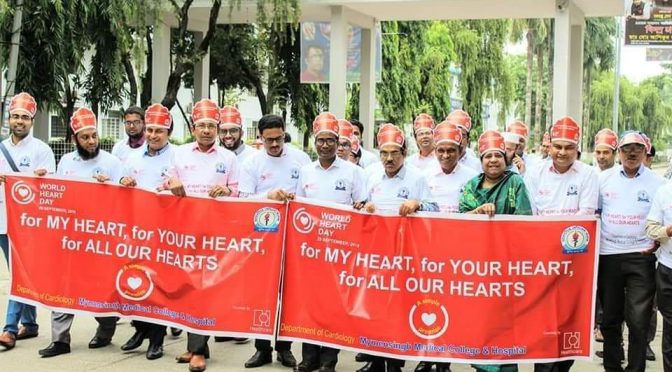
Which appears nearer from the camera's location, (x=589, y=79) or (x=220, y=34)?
(x=220, y=34)

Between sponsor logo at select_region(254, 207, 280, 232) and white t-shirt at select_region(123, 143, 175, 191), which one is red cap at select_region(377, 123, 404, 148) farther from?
white t-shirt at select_region(123, 143, 175, 191)

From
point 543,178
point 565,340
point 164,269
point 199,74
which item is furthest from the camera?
point 199,74

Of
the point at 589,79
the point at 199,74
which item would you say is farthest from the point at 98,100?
the point at 589,79

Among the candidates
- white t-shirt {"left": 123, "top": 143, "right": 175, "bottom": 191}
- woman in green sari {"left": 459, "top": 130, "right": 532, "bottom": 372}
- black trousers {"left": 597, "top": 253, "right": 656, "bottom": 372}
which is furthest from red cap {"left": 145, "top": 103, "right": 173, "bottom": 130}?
black trousers {"left": 597, "top": 253, "right": 656, "bottom": 372}

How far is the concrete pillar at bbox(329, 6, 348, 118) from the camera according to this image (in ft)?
68.9

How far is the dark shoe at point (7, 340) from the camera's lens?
7.43 meters

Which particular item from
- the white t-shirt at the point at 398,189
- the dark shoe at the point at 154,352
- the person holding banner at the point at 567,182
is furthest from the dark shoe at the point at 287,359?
the person holding banner at the point at 567,182

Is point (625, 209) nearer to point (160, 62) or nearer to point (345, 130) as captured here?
point (345, 130)

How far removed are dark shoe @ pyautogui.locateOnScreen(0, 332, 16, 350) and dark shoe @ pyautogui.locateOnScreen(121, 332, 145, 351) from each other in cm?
93

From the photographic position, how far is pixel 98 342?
7.60 m

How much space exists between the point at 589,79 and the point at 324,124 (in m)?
56.0

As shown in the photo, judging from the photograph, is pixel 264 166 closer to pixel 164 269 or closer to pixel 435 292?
pixel 164 269

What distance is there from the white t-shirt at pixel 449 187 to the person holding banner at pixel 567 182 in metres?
0.67

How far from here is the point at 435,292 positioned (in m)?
6.21
